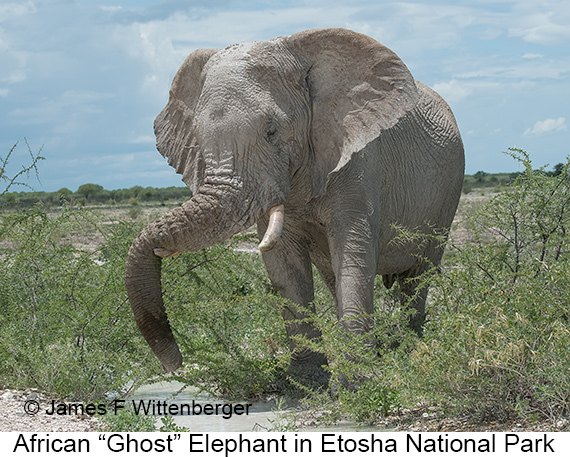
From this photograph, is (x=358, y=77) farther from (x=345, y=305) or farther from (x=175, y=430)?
(x=175, y=430)

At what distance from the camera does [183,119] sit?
7.51m

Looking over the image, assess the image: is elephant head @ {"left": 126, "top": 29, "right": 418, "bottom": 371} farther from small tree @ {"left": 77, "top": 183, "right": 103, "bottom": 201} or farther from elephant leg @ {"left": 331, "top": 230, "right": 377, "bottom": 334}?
small tree @ {"left": 77, "top": 183, "right": 103, "bottom": 201}

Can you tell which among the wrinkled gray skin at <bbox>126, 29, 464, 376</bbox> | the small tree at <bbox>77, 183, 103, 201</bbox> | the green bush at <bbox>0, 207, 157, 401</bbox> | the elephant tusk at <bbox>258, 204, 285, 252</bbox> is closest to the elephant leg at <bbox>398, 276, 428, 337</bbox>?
the wrinkled gray skin at <bbox>126, 29, 464, 376</bbox>

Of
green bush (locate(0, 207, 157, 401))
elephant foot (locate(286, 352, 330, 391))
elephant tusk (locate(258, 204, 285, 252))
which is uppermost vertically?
elephant tusk (locate(258, 204, 285, 252))

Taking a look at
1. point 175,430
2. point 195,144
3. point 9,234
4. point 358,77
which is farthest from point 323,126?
point 9,234

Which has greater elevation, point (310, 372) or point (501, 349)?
point (501, 349)

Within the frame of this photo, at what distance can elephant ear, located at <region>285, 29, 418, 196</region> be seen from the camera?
6824 millimetres

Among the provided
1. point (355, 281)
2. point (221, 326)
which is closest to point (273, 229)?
point (355, 281)

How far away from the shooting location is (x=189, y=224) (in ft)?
20.4

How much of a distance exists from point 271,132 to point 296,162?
1.37 feet

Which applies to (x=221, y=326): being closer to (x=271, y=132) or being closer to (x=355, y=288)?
(x=355, y=288)

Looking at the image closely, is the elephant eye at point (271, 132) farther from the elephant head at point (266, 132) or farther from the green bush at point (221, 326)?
the green bush at point (221, 326)

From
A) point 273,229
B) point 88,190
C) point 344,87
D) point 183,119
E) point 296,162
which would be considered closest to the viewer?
point 273,229

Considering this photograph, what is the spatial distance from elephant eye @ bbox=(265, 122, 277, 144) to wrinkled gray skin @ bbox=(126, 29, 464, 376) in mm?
19
